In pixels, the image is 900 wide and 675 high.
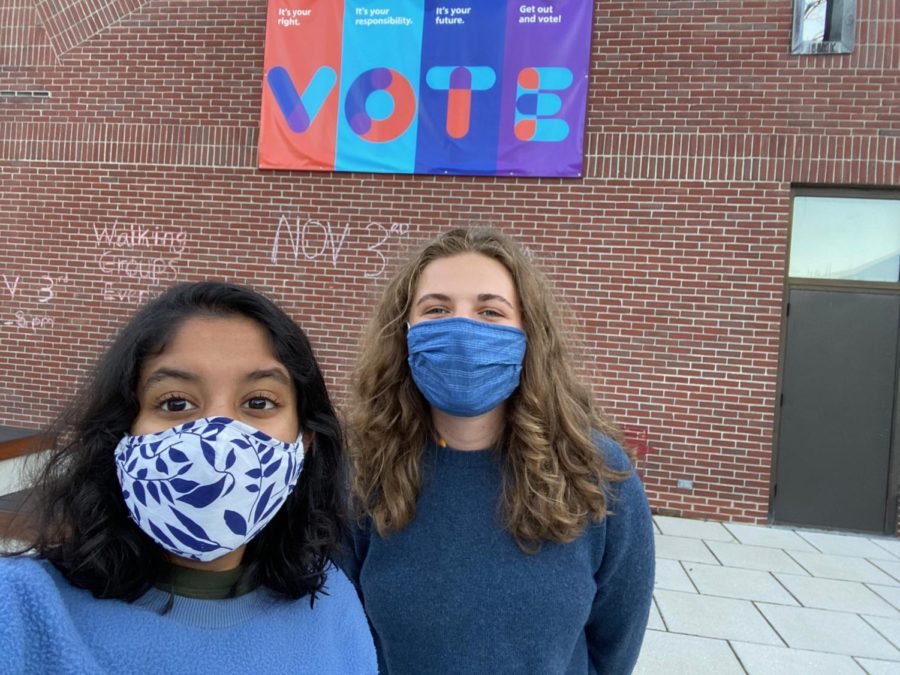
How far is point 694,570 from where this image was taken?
4359mm

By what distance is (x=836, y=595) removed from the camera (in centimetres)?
408

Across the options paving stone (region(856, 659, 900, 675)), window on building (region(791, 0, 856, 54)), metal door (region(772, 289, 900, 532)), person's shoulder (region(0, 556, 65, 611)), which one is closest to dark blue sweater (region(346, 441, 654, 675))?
person's shoulder (region(0, 556, 65, 611))

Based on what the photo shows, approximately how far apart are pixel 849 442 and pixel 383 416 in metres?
5.55

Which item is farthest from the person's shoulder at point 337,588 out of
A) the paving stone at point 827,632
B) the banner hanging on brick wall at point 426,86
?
the banner hanging on brick wall at point 426,86

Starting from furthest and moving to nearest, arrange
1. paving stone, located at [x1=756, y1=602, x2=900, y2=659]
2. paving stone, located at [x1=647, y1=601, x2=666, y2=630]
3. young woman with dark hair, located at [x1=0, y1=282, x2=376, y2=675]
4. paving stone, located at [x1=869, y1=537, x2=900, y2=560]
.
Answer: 1. paving stone, located at [x1=869, y1=537, x2=900, y2=560]
2. paving stone, located at [x1=647, y1=601, x2=666, y2=630]
3. paving stone, located at [x1=756, y1=602, x2=900, y2=659]
4. young woman with dark hair, located at [x1=0, y1=282, x2=376, y2=675]

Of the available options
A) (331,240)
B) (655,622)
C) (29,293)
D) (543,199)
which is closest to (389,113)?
(331,240)

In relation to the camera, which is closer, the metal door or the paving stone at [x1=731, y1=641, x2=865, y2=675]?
the paving stone at [x1=731, y1=641, x2=865, y2=675]

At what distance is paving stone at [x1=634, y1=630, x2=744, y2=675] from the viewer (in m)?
3.10

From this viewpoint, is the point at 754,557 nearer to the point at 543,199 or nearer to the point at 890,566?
the point at 890,566

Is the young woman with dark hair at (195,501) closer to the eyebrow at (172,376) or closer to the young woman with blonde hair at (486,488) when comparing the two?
the eyebrow at (172,376)

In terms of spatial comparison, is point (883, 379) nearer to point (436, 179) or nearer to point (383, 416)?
point (436, 179)

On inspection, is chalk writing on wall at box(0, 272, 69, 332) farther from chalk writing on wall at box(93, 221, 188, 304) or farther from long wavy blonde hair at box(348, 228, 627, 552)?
long wavy blonde hair at box(348, 228, 627, 552)

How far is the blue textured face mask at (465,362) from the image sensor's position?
1528 millimetres

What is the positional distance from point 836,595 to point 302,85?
622 centimetres
